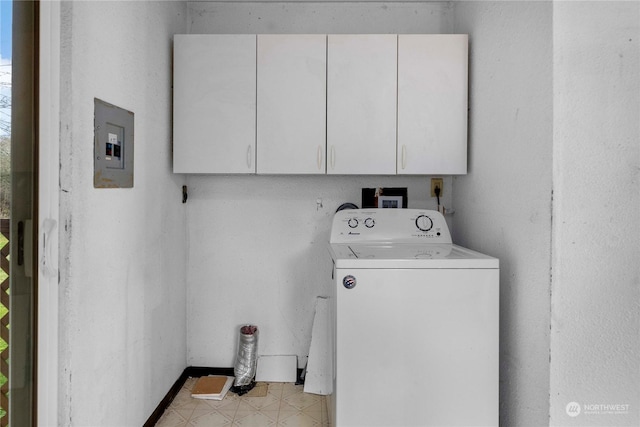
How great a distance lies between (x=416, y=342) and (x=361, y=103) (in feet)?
3.99

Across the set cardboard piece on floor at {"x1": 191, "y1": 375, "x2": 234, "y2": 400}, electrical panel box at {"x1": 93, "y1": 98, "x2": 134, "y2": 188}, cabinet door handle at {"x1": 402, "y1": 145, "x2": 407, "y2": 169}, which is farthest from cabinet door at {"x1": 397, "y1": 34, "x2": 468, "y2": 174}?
cardboard piece on floor at {"x1": 191, "y1": 375, "x2": 234, "y2": 400}

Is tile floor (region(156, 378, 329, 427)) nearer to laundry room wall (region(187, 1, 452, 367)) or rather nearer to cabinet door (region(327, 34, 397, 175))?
laundry room wall (region(187, 1, 452, 367))

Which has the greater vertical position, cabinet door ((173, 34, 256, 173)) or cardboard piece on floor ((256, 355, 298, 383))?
cabinet door ((173, 34, 256, 173))

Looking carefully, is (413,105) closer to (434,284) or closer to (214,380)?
(434,284)

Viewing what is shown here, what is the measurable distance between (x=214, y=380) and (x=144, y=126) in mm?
1500

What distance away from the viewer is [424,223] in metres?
2.27

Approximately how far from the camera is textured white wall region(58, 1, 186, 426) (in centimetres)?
133

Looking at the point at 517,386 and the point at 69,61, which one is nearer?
the point at 69,61

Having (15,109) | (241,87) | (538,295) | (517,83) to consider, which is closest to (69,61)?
(15,109)

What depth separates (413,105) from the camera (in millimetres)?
2098

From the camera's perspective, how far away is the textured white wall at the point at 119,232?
4.37ft

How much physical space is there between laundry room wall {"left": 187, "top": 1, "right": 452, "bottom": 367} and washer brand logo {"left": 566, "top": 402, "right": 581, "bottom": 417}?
1324mm

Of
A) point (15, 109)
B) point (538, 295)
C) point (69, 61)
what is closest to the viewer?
point (15, 109)

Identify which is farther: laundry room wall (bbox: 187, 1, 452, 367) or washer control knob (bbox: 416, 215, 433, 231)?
laundry room wall (bbox: 187, 1, 452, 367)
